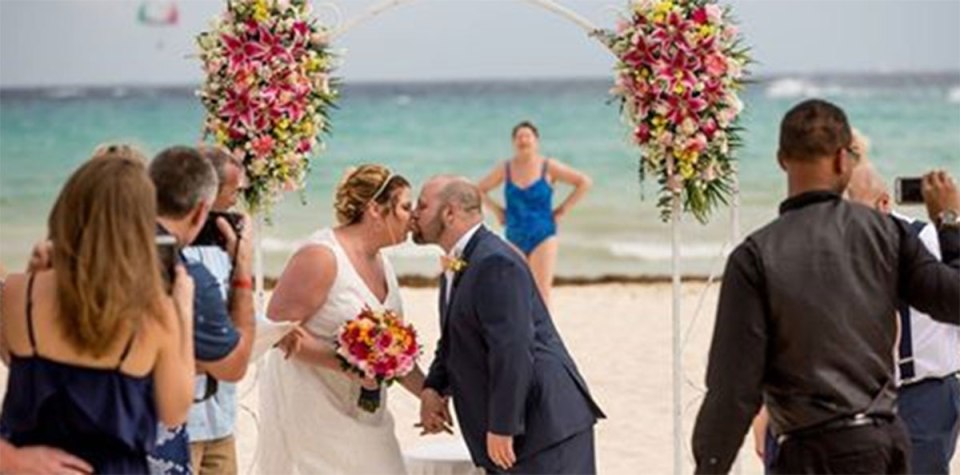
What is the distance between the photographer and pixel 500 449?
614cm

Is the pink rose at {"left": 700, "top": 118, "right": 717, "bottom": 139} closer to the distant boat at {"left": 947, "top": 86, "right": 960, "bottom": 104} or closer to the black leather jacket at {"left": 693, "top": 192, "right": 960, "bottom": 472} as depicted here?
the black leather jacket at {"left": 693, "top": 192, "right": 960, "bottom": 472}

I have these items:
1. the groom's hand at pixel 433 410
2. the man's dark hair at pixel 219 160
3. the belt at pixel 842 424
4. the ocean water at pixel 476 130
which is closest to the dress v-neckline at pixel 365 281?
the groom's hand at pixel 433 410

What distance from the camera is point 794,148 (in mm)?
4836

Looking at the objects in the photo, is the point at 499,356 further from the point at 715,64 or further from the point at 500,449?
the point at 715,64

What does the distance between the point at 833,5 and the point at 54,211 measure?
3207 centimetres

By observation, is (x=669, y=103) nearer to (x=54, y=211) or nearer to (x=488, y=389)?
(x=488, y=389)

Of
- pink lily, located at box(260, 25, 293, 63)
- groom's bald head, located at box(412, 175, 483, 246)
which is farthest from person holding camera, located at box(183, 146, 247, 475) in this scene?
pink lily, located at box(260, 25, 293, 63)

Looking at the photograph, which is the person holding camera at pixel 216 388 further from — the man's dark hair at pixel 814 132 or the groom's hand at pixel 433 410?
the man's dark hair at pixel 814 132

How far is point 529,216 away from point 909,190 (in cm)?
824

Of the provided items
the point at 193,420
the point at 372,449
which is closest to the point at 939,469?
the point at 372,449

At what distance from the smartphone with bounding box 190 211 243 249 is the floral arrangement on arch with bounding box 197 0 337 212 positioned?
1.65 meters

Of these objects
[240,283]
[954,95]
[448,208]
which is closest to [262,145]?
[448,208]

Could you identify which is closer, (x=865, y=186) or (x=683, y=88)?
(x=865, y=186)

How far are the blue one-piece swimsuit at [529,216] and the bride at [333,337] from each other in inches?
270
